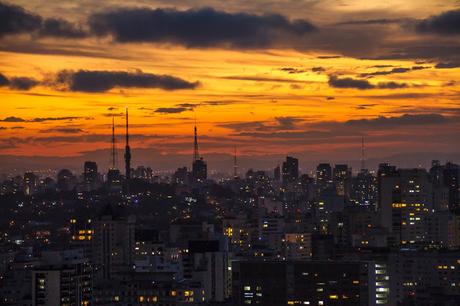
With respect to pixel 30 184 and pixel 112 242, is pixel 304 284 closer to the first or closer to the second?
pixel 112 242

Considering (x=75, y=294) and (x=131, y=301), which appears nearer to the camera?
(x=75, y=294)

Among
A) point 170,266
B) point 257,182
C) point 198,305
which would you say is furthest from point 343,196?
point 198,305

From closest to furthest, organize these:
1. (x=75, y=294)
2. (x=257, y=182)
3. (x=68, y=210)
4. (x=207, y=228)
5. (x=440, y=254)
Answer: (x=75, y=294), (x=440, y=254), (x=207, y=228), (x=68, y=210), (x=257, y=182)

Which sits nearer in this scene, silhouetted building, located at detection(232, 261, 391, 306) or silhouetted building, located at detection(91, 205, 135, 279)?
silhouetted building, located at detection(232, 261, 391, 306)

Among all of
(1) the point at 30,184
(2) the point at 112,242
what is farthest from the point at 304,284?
(1) the point at 30,184

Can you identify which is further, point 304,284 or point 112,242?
point 112,242

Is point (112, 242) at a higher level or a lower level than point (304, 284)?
higher

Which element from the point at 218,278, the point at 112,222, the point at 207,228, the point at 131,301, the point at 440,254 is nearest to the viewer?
the point at 131,301

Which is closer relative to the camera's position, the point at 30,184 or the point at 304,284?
the point at 304,284

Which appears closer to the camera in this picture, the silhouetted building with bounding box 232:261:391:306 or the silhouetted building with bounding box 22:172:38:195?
the silhouetted building with bounding box 232:261:391:306

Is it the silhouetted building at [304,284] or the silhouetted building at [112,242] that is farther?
the silhouetted building at [112,242]

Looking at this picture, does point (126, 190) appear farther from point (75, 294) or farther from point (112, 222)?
point (75, 294)
